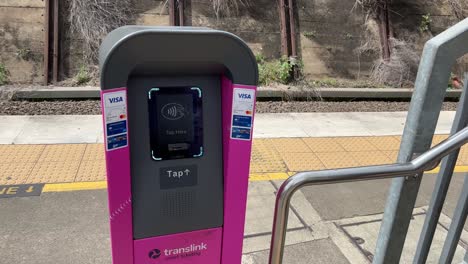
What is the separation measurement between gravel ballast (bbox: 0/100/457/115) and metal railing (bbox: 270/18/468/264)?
4.57 m

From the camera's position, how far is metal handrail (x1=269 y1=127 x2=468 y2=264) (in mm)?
1604

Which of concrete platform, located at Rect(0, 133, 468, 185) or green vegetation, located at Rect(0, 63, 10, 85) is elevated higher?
green vegetation, located at Rect(0, 63, 10, 85)

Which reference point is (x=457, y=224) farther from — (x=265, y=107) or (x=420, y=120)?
(x=265, y=107)

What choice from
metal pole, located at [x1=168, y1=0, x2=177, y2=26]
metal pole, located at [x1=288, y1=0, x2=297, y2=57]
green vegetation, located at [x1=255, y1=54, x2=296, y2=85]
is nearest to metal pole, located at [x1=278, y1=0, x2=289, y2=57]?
metal pole, located at [x1=288, y1=0, x2=297, y2=57]

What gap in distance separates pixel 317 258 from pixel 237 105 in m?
1.71

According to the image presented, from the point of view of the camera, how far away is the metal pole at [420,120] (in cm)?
163

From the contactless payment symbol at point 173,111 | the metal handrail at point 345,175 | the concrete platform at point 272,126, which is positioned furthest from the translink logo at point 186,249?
the concrete platform at point 272,126

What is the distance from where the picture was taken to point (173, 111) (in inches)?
70.3

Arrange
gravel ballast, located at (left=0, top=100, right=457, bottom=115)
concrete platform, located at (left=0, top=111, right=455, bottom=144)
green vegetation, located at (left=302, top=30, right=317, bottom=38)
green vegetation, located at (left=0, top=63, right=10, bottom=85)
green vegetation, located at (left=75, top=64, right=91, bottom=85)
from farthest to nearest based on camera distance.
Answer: green vegetation, located at (left=302, top=30, right=317, bottom=38) → green vegetation, located at (left=75, top=64, right=91, bottom=85) → green vegetation, located at (left=0, top=63, right=10, bottom=85) → gravel ballast, located at (left=0, top=100, right=457, bottom=115) → concrete platform, located at (left=0, top=111, right=455, bottom=144)

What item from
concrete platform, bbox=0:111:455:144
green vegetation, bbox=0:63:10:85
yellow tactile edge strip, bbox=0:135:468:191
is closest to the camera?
yellow tactile edge strip, bbox=0:135:468:191

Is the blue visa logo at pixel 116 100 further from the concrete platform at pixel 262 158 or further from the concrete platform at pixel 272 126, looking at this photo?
the concrete platform at pixel 272 126

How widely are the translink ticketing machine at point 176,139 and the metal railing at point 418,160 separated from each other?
1.17ft

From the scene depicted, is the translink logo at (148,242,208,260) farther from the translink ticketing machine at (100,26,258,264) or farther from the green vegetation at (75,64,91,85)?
the green vegetation at (75,64,91,85)

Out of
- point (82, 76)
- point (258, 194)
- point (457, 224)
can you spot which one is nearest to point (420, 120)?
point (457, 224)
